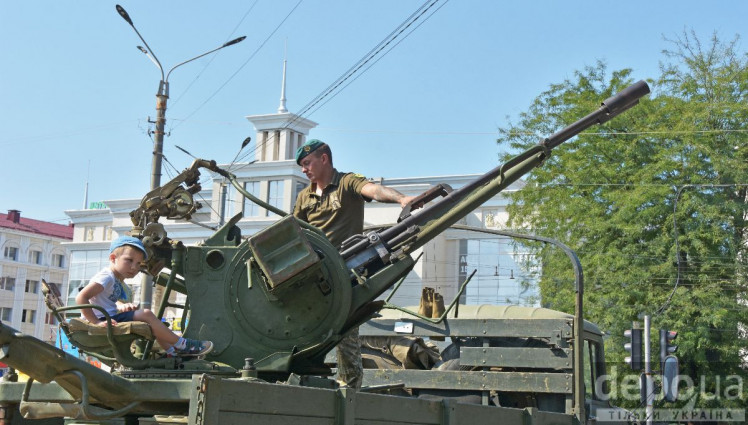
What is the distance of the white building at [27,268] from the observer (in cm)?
6869

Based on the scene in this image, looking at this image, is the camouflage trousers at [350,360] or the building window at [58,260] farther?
the building window at [58,260]

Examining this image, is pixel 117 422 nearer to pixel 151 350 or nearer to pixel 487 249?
pixel 151 350

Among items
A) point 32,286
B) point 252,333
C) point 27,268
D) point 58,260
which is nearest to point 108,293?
point 252,333

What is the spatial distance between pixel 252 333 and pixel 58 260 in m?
72.6

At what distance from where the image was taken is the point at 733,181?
23234mm

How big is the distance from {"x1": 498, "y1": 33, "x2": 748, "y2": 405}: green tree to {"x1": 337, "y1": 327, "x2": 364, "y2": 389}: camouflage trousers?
52.4 feet

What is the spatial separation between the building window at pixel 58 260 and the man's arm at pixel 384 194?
71.2 m

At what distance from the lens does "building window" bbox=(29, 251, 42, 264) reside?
7144 centimetres

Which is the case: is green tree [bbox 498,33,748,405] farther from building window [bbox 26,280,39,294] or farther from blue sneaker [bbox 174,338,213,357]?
building window [bbox 26,280,39,294]

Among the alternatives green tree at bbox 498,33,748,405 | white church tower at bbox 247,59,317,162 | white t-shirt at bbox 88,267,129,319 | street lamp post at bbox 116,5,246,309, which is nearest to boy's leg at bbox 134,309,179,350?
white t-shirt at bbox 88,267,129,319

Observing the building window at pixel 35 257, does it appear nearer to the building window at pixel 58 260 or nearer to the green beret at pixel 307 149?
the building window at pixel 58 260

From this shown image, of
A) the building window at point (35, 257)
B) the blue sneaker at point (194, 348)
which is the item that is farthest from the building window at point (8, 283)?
the blue sneaker at point (194, 348)

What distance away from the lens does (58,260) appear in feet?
244

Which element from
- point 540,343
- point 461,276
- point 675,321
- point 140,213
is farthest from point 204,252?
point 461,276
